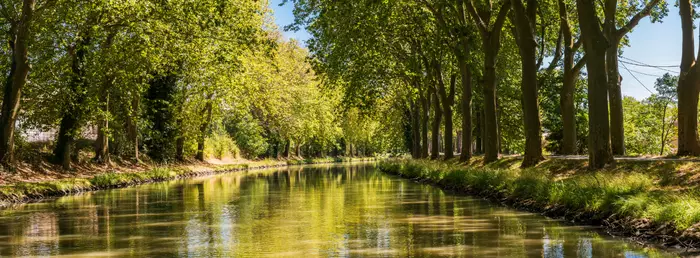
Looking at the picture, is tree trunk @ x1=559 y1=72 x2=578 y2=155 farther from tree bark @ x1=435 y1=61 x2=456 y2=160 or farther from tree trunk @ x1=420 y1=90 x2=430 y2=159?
tree trunk @ x1=420 y1=90 x2=430 y2=159

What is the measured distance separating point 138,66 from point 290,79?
34.9 m

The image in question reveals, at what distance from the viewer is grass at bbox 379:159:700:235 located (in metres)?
11.7

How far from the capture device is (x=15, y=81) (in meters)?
26.8

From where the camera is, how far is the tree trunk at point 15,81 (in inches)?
1036

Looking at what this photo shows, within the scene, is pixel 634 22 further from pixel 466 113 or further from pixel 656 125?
pixel 656 125

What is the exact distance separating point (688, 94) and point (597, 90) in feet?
12.4

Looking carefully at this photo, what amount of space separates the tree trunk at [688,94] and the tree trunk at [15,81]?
78.7ft

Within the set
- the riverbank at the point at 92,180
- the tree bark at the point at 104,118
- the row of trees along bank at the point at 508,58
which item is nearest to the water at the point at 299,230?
the riverbank at the point at 92,180

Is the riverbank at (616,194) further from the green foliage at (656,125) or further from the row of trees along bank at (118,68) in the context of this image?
the green foliage at (656,125)

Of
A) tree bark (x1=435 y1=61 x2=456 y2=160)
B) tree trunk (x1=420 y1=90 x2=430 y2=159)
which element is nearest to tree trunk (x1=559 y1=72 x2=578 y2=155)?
tree bark (x1=435 y1=61 x2=456 y2=160)

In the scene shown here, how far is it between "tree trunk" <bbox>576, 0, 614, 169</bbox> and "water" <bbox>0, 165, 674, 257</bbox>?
335cm

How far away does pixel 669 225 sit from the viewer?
37.3 ft

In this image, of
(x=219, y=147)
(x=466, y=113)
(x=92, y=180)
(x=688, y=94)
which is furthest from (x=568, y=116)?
(x=219, y=147)

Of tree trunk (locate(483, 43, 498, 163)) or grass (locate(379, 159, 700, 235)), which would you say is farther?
tree trunk (locate(483, 43, 498, 163))
